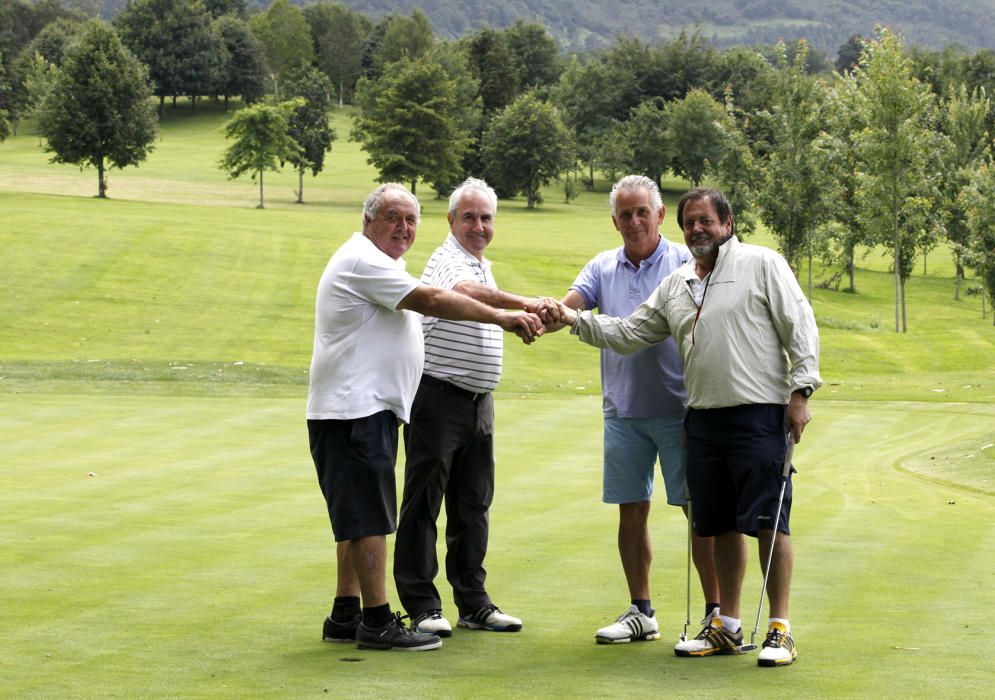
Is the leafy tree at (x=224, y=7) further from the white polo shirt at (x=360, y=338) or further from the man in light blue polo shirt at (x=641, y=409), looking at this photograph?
the white polo shirt at (x=360, y=338)

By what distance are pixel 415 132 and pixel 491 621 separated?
67.6 m

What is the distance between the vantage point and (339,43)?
133 m

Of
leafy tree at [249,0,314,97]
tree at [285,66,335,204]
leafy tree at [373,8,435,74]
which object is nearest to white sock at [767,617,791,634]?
tree at [285,66,335,204]

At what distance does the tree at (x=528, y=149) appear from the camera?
77.0m

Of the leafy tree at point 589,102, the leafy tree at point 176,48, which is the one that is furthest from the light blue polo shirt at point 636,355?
the leafy tree at point 176,48

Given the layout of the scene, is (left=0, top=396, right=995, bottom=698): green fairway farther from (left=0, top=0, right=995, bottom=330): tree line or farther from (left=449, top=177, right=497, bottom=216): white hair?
(left=0, top=0, right=995, bottom=330): tree line

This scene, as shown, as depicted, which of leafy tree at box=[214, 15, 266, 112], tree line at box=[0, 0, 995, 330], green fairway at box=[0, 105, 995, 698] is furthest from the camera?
leafy tree at box=[214, 15, 266, 112]

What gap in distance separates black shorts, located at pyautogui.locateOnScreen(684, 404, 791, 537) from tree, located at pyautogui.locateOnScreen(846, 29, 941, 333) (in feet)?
110

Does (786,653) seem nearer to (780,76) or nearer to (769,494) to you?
(769,494)

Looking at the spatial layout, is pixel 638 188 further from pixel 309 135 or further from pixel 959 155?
pixel 309 135

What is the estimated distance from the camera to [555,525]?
30.8 ft

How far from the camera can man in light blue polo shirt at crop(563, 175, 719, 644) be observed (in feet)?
21.6

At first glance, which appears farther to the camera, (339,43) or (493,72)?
(339,43)

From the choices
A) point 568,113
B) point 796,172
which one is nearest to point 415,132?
point 568,113
